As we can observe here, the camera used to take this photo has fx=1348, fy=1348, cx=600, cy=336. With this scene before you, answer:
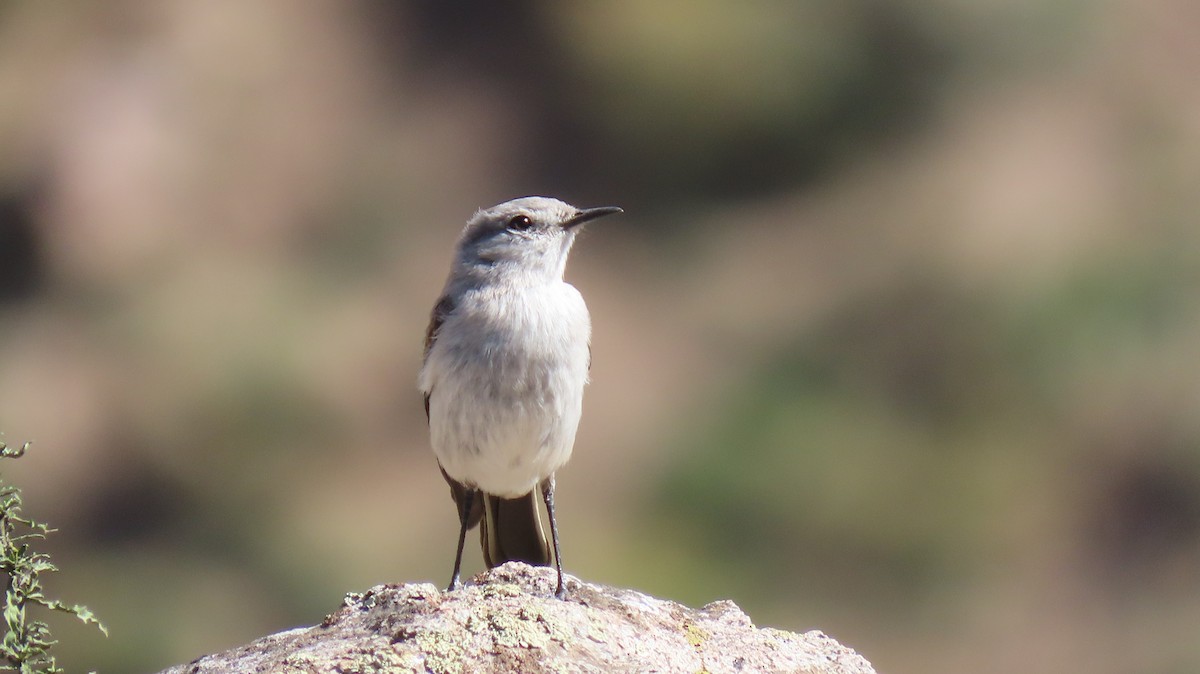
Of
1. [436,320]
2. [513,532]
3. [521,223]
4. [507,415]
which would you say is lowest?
[513,532]

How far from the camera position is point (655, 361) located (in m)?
16.1

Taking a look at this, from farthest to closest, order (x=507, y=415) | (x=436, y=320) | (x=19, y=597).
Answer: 1. (x=436, y=320)
2. (x=507, y=415)
3. (x=19, y=597)

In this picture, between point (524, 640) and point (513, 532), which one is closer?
point (524, 640)

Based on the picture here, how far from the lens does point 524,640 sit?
3.91m

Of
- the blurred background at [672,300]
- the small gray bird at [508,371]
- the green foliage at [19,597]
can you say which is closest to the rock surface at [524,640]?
the green foliage at [19,597]

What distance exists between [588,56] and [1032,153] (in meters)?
5.92

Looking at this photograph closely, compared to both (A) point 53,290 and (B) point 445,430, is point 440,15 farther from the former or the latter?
(B) point 445,430

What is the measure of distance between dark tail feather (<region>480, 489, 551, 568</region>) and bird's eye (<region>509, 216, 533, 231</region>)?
133 centimetres

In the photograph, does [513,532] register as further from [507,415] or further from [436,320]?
[436,320]

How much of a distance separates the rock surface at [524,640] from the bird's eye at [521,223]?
2573 mm

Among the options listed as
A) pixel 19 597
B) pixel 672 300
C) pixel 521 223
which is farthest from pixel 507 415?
pixel 672 300

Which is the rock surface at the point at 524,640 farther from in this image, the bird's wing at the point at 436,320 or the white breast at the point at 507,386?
the bird's wing at the point at 436,320

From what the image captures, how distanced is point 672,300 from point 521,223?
32.9 feet

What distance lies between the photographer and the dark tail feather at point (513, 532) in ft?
22.0
